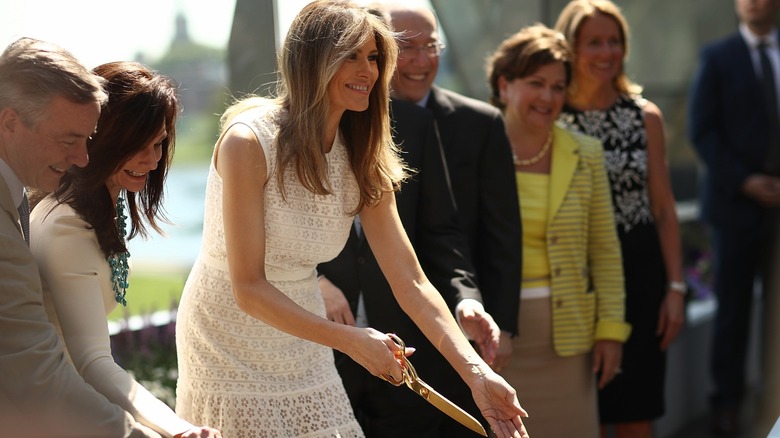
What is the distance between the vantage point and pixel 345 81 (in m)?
2.60

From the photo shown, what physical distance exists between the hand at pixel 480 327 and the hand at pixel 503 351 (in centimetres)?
44

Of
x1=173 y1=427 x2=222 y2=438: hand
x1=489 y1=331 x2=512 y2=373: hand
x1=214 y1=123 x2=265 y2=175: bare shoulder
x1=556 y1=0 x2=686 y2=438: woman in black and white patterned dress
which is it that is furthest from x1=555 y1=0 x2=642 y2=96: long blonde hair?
x1=173 y1=427 x2=222 y2=438: hand

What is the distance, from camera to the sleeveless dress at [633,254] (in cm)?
422

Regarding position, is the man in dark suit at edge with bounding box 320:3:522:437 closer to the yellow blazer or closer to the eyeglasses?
the eyeglasses

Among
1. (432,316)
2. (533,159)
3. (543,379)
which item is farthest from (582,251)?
(432,316)

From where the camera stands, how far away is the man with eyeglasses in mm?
3455

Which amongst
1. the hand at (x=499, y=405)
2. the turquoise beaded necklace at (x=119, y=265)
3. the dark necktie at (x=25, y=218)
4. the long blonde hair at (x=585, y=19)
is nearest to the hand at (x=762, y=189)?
the long blonde hair at (x=585, y=19)

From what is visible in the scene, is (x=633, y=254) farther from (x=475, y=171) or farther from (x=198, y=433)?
(x=198, y=433)

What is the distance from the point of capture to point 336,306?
125 inches

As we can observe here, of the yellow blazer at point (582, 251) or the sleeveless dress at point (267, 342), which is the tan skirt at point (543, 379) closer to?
the yellow blazer at point (582, 251)

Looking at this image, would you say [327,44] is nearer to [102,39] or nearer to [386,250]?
[386,250]

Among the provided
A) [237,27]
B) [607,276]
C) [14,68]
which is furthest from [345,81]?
[237,27]

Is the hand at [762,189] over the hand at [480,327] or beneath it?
beneath

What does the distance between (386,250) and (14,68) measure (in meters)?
1.06
